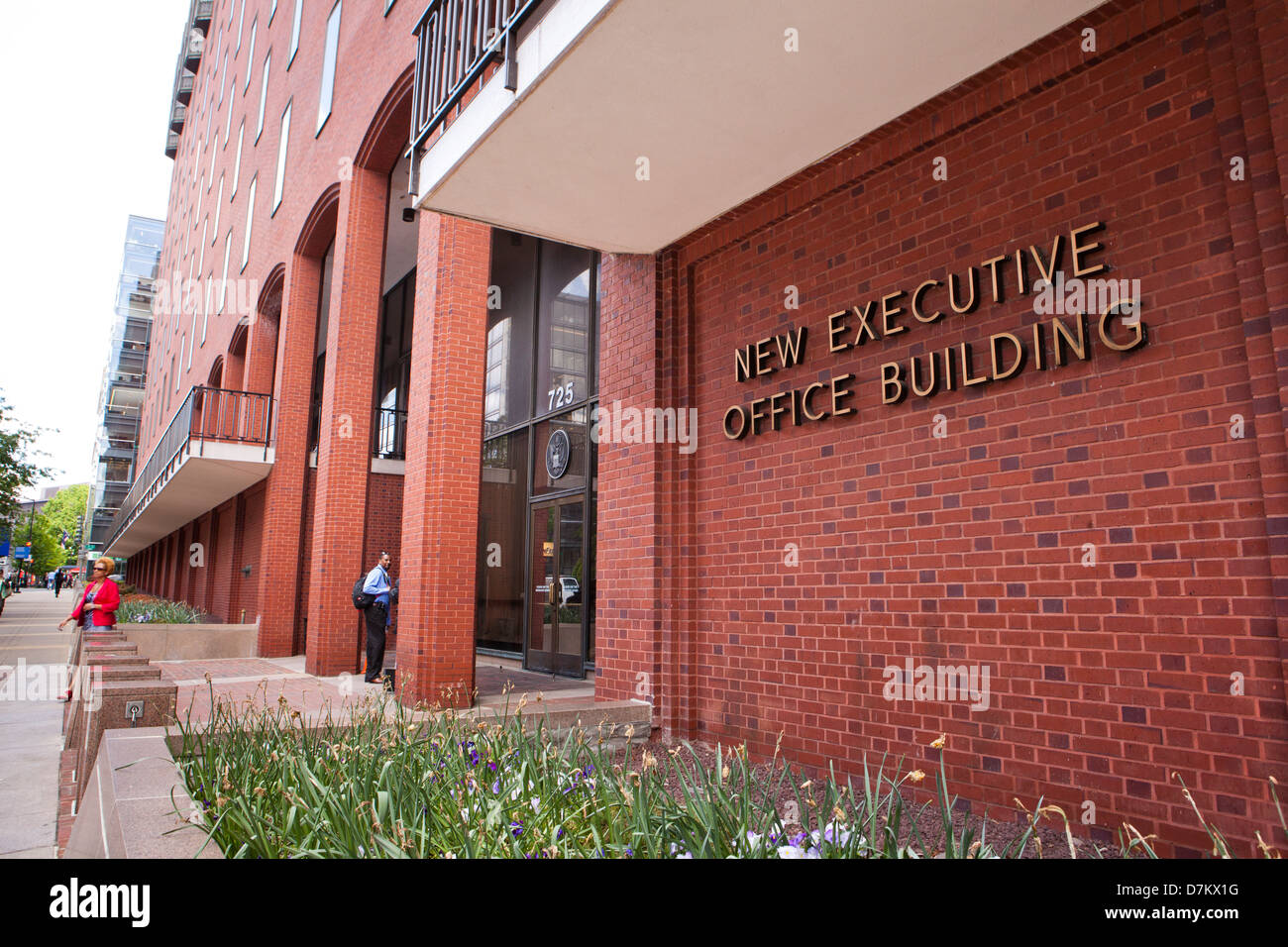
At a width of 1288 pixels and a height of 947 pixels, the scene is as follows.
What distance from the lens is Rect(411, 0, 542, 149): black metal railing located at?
5.36m

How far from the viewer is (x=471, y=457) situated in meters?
7.99

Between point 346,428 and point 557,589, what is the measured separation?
12.5ft

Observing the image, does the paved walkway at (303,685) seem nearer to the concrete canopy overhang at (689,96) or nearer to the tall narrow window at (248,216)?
the concrete canopy overhang at (689,96)

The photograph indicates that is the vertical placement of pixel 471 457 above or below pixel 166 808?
above

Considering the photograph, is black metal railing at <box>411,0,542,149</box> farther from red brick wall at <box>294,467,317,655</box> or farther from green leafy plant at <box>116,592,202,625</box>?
green leafy plant at <box>116,592,202,625</box>

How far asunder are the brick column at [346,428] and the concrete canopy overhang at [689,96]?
648 cm

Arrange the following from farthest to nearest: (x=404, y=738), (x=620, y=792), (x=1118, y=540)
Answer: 1. (x=404, y=738)
2. (x=1118, y=540)
3. (x=620, y=792)

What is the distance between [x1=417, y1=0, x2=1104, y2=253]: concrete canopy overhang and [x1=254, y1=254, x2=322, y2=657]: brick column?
1063 centimetres

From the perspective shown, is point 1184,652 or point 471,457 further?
point 471,457

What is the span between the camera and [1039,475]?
4012mm

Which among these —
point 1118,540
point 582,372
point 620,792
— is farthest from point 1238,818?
point 582,372

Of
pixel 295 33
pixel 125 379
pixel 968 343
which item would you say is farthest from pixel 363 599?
pixel 125 379

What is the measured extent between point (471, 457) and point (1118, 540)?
577cm
